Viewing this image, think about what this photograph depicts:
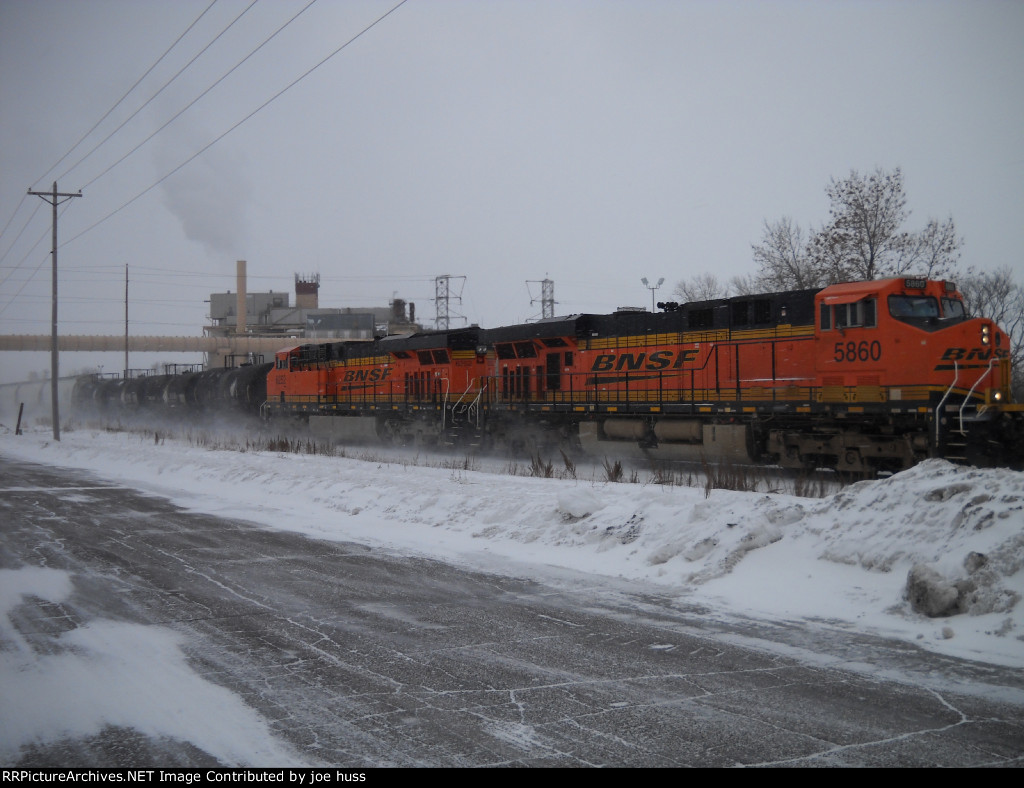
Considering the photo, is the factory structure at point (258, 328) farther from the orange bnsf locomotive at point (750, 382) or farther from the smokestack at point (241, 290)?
the orange bnsf locomotive at point (750, 382)

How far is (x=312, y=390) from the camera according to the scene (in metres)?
32.3

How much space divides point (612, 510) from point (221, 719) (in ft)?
19.6

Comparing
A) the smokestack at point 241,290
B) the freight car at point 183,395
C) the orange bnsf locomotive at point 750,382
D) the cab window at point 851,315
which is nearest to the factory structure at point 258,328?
the smokestack at point 241,290

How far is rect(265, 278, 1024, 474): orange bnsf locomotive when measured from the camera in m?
14.3

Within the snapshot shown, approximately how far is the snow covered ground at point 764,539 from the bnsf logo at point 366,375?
52.0ft

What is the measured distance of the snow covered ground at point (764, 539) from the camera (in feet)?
20.3

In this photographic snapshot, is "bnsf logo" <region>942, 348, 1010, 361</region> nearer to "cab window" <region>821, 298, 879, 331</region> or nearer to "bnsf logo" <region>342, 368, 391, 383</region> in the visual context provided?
"cab window" <region>821, 298, 879, 331</region>

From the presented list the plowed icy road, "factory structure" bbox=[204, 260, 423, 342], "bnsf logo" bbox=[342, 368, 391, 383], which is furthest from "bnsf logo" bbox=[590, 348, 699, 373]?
"factory structure" bbox=[204, 260, 423, 342]

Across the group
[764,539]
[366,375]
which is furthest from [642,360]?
[366,375]

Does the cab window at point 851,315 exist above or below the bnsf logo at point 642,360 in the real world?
above

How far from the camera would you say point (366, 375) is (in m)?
30.1

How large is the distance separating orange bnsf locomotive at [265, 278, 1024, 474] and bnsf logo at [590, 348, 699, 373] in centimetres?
3

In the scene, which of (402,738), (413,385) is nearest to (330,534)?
(402,738)

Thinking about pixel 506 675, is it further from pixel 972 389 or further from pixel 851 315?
pixel 851 315
